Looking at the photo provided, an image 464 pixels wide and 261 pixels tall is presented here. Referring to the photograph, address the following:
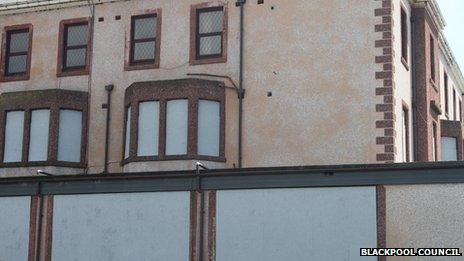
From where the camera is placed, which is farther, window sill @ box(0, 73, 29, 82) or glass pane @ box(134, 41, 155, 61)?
window sill @ box(0, 73, 29, 82)

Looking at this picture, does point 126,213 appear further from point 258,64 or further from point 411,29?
point 411,29

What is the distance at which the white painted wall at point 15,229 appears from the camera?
70.6ft

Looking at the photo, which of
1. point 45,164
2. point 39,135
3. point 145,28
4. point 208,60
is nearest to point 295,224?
point 208,60

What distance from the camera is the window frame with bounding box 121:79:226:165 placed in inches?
1016

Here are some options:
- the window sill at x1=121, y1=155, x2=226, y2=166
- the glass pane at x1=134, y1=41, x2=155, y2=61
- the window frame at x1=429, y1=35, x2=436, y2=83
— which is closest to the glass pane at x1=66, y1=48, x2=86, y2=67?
the glass pane at x1=134, y1=41, x2=155, y2=61

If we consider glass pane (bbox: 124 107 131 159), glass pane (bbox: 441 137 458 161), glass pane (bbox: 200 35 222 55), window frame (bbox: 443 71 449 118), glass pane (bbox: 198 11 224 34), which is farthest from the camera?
window frame (bbox: 443 71 449 118)

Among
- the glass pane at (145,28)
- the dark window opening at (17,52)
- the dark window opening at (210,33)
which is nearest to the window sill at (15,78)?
the dark window opening at (17,52)

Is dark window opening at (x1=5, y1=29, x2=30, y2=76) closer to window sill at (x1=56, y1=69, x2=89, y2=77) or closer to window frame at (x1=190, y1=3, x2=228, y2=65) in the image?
window sill at (x1=56, y1=69, x2=89, y2=77)

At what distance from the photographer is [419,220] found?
17672 mm

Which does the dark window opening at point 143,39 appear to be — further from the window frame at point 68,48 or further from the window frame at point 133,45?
the window frame at point 68,48

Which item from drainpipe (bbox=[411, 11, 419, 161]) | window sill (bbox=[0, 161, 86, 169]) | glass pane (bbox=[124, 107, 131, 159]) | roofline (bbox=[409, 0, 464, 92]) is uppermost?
roofline (bbox=[409, 0, 464, 92])

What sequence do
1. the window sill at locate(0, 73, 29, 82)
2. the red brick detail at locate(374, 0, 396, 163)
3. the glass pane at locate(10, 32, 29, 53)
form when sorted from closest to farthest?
1. the red brick detail at locate(374, 0, 396, 163)
2. the window sill at locate(0, 73, 29, 82)
3. the glass pane at locate(10, 32, 29, 53)

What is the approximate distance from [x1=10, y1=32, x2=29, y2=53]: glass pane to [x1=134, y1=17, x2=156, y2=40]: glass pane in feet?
16.1

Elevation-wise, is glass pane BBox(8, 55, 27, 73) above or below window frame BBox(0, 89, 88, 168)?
above
